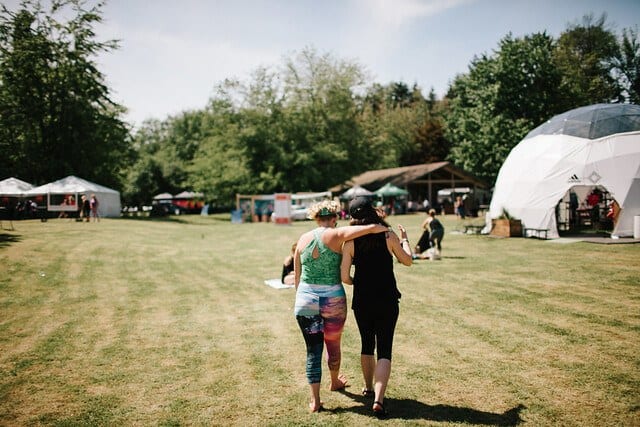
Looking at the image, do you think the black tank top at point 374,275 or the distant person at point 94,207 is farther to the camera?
the distant person at point 94,207

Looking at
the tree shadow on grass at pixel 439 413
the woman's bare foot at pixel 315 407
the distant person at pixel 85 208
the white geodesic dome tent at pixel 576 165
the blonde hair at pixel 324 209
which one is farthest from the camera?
the distant person at pixel 85 208

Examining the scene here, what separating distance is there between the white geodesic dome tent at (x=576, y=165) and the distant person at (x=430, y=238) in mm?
7112

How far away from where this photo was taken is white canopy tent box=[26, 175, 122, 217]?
105 ft

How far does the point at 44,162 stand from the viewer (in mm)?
36562

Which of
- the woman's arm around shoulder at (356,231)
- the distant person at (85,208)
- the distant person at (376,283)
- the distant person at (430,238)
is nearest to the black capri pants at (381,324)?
the distant person at (376,283)

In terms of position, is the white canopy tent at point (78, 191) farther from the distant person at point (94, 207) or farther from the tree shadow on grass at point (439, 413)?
the tree shadow on grass at point (439, 413)

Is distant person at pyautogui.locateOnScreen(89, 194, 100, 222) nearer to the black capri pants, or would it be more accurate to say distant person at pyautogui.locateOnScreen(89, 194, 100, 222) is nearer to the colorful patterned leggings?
the colorful patterned leggings

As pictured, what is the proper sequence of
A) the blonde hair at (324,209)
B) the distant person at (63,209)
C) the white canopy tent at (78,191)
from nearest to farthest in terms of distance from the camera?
the blonde hair at (324,209)
the distant person at (63,209)
the white canopy tent at (78,191)

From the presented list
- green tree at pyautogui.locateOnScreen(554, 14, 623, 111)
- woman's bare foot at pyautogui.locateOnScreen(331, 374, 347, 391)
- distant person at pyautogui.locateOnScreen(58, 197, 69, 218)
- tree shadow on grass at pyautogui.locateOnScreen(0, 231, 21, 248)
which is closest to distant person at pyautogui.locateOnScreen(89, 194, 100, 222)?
distant person at pyautogui.locateOnScreen(58, 197, 69, 218)

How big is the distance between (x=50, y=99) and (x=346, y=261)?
40.4 metres

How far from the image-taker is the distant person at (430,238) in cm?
1416

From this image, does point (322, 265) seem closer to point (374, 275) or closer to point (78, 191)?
point (374, 275)

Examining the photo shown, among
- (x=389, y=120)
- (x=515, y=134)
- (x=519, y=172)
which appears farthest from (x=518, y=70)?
(x=389, y=120)

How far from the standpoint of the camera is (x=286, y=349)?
6152 millimetres
